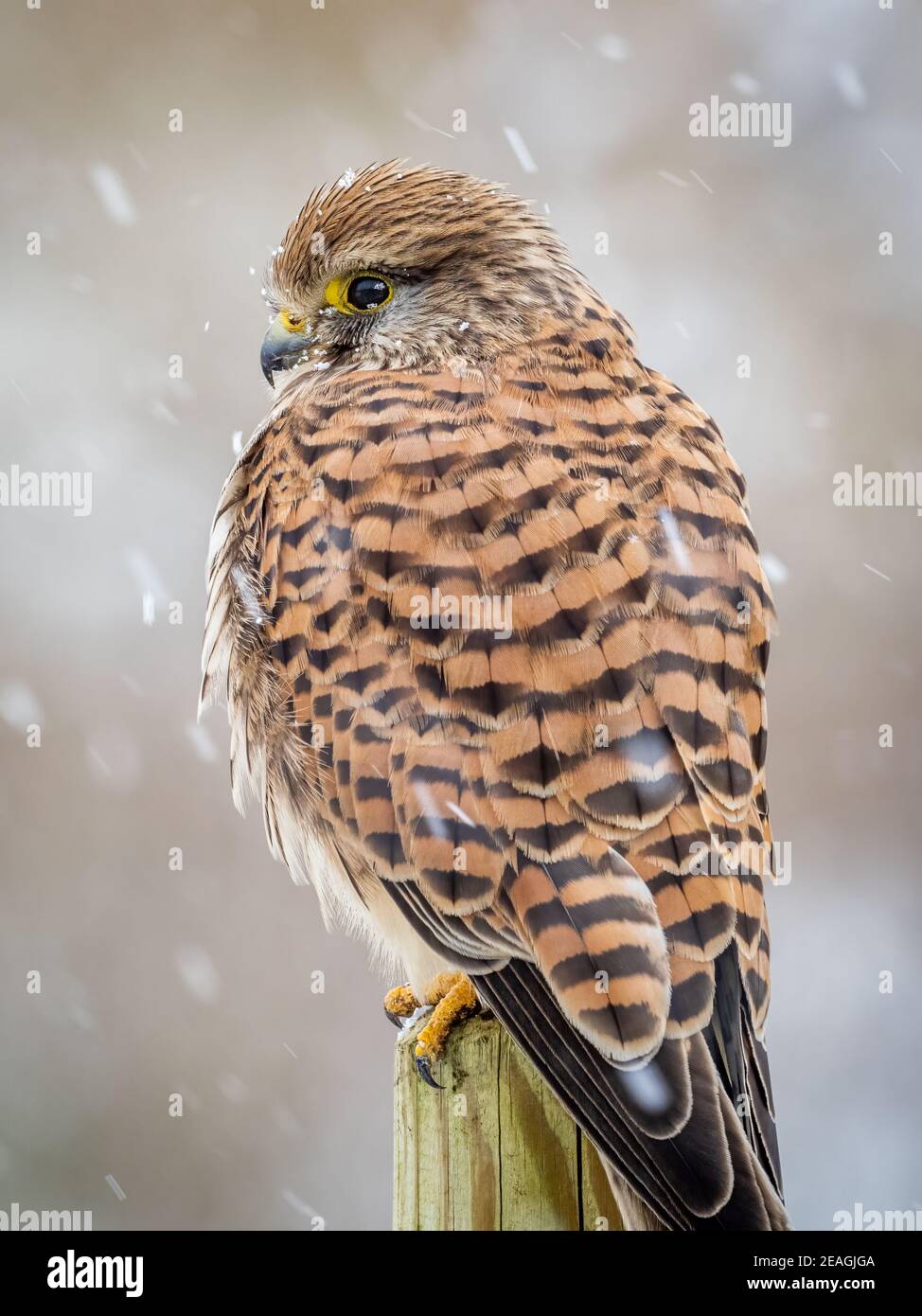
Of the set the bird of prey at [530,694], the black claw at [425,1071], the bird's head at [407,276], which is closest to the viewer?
the bird of prey at [530,694]

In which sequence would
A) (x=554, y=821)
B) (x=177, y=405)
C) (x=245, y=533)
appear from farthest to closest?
(x=177, y=405) < (x=245, y=533) < (x=554, y=821)

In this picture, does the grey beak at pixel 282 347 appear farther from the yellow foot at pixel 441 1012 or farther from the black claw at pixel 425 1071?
the black claw at pixel 425 1071

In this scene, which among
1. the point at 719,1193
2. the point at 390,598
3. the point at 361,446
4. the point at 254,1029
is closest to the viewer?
the point at 719,1193

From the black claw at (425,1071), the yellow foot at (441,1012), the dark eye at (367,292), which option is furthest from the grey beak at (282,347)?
the black claw at (425,1071)

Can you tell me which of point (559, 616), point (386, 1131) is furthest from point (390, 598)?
point (386, 1131)

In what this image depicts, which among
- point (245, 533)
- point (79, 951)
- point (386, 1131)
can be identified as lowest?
point (386, 1131)

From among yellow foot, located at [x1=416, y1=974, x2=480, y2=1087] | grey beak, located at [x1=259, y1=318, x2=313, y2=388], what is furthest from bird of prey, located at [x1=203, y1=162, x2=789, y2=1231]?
grey beak, located at [x1=259, y1=318, x2=313, y2=388]
